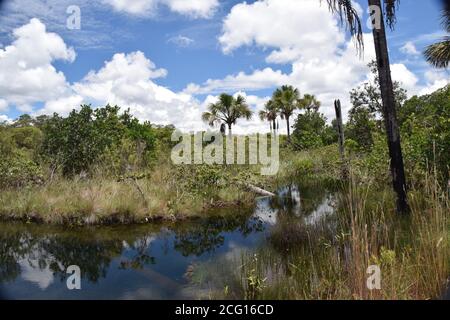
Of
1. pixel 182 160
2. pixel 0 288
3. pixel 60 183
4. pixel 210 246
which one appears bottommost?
pixel 0 288

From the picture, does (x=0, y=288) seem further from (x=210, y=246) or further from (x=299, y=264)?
(x=299, y=264)

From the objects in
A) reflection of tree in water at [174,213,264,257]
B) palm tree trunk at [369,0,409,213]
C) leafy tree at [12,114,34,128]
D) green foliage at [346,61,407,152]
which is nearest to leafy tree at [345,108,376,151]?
green foliage at [346,61,407,152]

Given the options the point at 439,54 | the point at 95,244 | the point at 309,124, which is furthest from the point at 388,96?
the point at 309,124

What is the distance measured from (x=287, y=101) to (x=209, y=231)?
30749 mm

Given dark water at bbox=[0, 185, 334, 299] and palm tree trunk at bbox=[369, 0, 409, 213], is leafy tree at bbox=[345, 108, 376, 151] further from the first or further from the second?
palm tree trunk at bbox=[369, 0, 409, 213]

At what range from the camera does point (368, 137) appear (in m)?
18.2

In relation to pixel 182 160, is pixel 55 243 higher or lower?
lower

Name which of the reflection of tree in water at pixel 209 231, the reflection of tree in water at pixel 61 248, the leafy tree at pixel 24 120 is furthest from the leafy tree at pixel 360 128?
the leafy tree at pixel 24 120

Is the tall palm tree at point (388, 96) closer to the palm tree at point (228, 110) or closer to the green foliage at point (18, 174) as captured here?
the green foliage at point (18, 174)

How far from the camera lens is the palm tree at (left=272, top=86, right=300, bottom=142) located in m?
36.8

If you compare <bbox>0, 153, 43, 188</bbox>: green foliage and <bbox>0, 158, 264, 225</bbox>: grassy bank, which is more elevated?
<bbox>0, 153, 43, 188</bbox>: green foliage

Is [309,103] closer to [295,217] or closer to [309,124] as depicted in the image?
[309,124]
